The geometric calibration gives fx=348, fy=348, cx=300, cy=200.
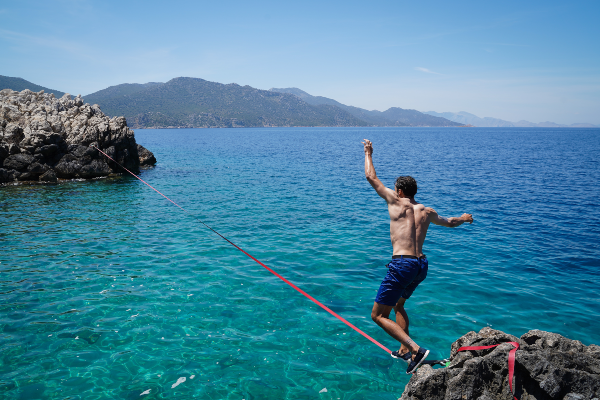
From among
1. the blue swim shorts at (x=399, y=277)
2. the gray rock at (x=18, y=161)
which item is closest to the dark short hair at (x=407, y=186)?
the blue swim shorts at (x=399, y=277)

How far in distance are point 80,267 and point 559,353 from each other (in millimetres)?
12761

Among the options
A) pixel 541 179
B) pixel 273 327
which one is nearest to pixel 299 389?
pixel 273 327

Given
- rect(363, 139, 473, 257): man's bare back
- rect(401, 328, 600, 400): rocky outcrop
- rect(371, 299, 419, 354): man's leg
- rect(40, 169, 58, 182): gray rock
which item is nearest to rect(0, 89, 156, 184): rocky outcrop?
rect(40, 169, 58, 182): gray rock

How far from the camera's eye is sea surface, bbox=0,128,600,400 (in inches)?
262

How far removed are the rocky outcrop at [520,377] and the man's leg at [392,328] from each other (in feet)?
2.80

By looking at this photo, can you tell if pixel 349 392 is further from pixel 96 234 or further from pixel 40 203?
pixel 40 203

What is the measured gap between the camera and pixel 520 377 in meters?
4.38

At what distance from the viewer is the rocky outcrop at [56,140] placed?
1069 inches

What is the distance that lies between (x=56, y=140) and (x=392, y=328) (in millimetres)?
32436

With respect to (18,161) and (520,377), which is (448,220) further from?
(18,161)

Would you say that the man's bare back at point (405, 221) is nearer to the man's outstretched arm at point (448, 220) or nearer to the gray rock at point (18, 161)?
the man's outstretched arm at point (448, 220)

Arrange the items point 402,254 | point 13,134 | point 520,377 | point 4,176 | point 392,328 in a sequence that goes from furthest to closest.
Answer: point 13,134
point 4,176
point 402,254
point 392,328
point 520,377

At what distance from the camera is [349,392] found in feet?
20.6

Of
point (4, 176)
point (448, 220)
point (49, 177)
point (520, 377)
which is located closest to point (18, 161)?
point (4, 176)
